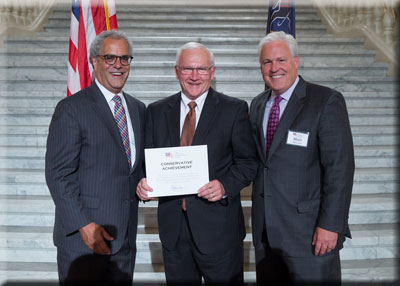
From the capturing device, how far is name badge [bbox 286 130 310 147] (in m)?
1.98

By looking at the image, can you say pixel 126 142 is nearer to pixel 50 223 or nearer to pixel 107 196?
pixel 107 196

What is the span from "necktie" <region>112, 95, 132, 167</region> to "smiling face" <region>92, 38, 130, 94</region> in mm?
91

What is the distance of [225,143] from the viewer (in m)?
2.14

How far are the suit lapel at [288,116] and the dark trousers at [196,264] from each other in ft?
2.25

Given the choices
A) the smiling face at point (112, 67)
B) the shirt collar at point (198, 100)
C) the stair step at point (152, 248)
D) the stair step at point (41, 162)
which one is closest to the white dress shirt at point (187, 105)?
the shirt collar at point (198, 100)

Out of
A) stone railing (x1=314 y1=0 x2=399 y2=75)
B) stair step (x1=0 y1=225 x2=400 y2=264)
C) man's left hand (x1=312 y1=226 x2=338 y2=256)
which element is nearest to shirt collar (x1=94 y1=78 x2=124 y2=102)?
Answer: man's left hand (x1=312 y1=226 x2=338 y2=256)

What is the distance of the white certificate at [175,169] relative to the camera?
199 cm

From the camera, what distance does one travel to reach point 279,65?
2090mm

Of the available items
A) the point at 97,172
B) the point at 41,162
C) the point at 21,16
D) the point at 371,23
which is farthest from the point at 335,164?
the point at 21,16

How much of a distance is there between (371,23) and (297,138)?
219 inches

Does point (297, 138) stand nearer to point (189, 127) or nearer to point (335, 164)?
point (335, 164)

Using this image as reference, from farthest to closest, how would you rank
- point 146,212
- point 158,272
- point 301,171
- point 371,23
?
point 371,23
point 146,212
point 158,272
point 301,171

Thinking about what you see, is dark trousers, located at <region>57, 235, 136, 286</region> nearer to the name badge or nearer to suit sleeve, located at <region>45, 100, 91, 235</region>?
suit sleeve, located at <region>45, 100, 91, 235</region>

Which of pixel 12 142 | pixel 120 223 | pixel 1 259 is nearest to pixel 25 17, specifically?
pixel 12 142
